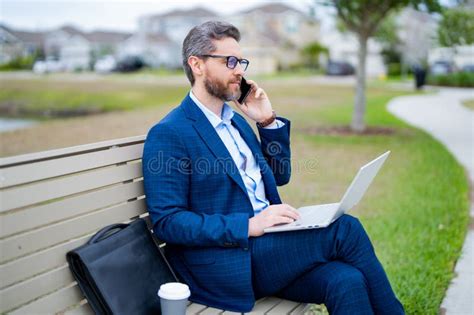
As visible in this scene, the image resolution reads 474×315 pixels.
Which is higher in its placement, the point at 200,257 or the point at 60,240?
the point at 60,240

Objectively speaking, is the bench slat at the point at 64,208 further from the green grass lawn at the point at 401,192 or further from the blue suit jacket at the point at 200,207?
the green grass lawn at the point at 401,192

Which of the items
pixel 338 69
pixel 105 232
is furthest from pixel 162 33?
pixel 105 232

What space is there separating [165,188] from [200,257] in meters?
0.35

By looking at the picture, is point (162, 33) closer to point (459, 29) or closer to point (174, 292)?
point (459, 29)

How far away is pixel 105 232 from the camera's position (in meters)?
2.57

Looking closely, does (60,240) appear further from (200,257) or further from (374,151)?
(374,151)

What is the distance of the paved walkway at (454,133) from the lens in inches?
162

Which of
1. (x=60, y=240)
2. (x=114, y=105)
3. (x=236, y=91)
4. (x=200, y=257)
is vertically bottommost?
(x=114, y=105)

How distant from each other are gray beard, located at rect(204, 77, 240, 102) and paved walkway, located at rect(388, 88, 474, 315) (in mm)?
2011

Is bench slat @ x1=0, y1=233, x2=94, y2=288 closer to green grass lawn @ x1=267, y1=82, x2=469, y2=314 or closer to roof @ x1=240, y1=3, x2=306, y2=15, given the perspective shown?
green grass lawn @ x1=267, y1=82, x2=469, y2=314

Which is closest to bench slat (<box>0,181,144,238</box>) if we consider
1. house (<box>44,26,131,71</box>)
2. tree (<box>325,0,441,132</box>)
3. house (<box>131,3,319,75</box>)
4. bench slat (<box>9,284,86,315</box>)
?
bench slat (<box>9,284,86,315</box>)

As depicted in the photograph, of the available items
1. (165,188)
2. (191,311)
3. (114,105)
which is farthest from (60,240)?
(114,105)

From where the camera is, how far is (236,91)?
3020mm

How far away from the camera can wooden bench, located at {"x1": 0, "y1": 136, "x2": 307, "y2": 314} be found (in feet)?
7.27
